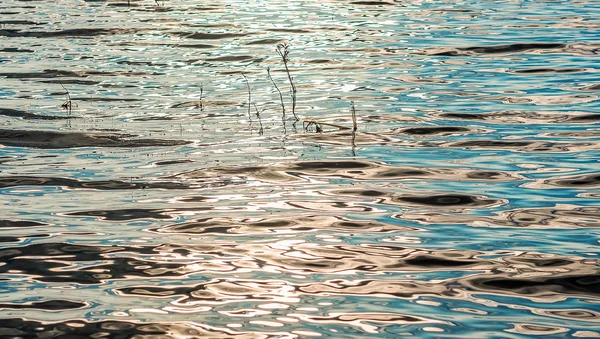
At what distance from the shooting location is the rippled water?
486cm

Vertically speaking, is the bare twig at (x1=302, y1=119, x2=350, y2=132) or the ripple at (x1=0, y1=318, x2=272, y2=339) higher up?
the bare twig at (x1=302, y1=119, x2=350, y2=132)

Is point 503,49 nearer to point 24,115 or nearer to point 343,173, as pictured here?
point 24,115

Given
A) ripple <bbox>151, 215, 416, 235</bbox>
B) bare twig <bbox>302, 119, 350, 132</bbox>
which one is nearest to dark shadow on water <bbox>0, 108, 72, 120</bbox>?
bare twig <bbox>302, 119, 350, 132</bbox>

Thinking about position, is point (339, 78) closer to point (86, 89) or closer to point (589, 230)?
point (86, 89)

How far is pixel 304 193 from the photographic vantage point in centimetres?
722

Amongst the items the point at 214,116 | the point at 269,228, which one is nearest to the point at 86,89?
the point at 214,116

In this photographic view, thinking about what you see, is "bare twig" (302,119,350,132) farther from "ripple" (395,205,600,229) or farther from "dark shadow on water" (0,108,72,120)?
"ripple" (395,205,600,229)

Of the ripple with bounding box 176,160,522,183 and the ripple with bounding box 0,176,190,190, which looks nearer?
the ripple with bounding box 0,176,190,190

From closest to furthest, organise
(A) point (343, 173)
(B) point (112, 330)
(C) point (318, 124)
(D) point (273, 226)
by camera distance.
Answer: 1. (B) point (112, 330)
2. (D) point (273, 226)
3. (A) point (343, 173)
4. (C) point (318, 124)

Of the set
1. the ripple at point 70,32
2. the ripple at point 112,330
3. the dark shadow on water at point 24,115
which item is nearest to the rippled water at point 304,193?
the ripple at point 112,330

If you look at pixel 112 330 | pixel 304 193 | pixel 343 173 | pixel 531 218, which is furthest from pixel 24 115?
pixel 112 330

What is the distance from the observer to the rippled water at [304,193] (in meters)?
4.86

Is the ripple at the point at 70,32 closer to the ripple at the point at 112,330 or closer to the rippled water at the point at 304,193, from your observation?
the rippled water at the point at 304,193

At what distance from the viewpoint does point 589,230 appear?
6.15 meters
